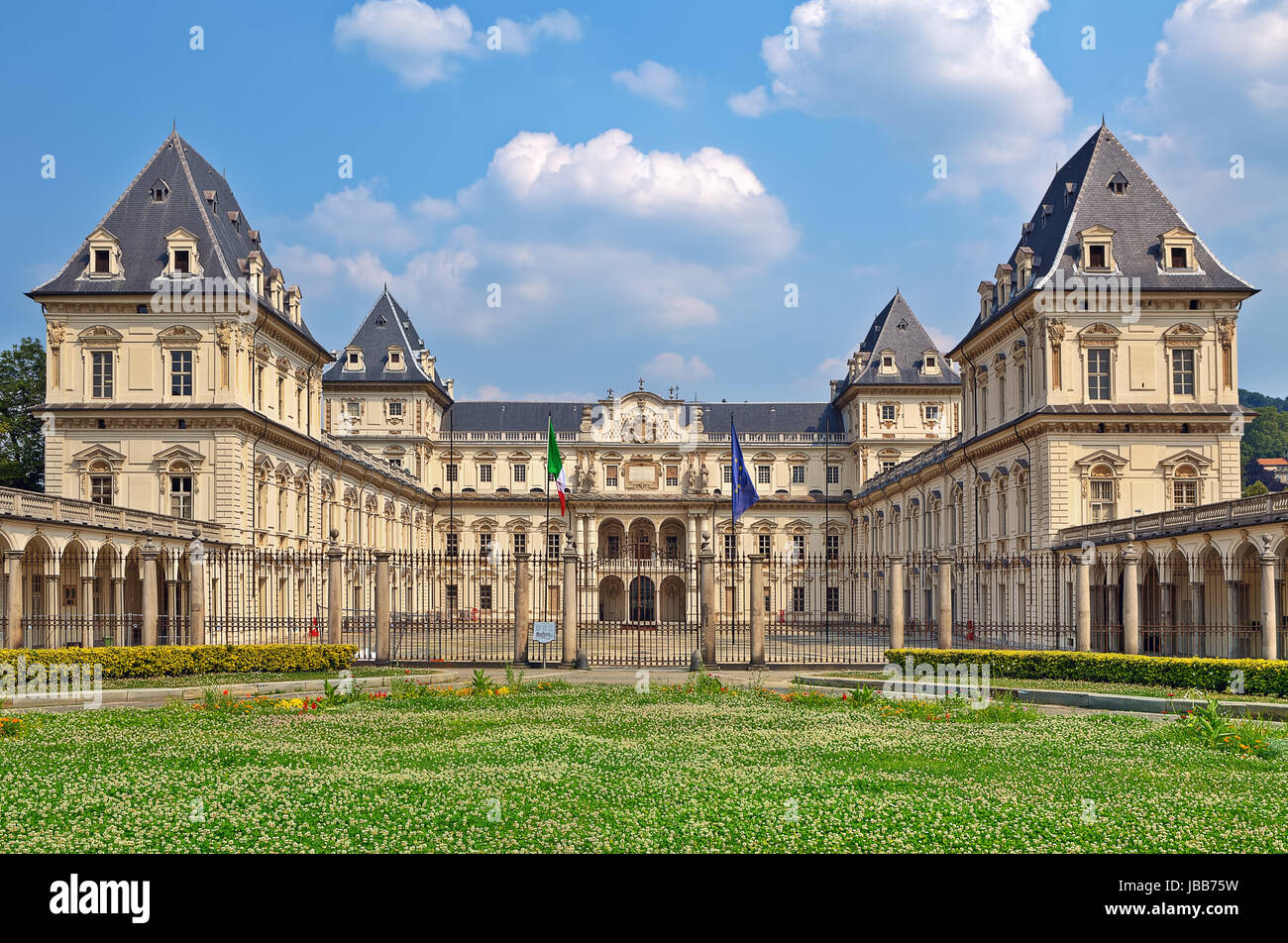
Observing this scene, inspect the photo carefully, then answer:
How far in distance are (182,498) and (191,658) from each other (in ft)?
61.8

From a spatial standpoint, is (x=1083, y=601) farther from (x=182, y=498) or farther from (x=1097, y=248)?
(x=182, y=498)

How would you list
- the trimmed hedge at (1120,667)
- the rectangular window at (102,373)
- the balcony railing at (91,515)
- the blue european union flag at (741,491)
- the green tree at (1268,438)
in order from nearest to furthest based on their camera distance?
the trimmed hedge at (1120,667) → the balcony railing at (91,515) → the blue european union flag at (741,491) → the rectangular window at (102,373) → the green tree at (1268,438)

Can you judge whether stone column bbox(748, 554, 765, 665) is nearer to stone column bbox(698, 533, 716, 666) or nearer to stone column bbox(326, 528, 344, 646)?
stone column bbox(698, 533, 716, 666)

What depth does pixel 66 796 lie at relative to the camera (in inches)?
457

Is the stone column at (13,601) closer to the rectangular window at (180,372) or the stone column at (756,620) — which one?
the rectangular window at (180,372)

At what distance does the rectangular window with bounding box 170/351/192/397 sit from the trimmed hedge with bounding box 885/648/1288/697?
3032 centimetres

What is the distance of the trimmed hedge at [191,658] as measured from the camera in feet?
83.6

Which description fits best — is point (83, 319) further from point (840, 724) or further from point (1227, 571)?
point (1227, 571)

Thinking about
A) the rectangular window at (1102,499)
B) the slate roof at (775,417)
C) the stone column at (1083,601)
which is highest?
the slate roof at (775,417)

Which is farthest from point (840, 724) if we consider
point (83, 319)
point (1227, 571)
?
point (83, 319)

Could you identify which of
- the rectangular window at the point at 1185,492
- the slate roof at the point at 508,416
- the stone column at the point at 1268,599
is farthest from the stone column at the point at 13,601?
the slate roof at the point at 508,416

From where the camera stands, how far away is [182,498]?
43938mm

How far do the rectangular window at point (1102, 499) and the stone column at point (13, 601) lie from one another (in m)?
36.3

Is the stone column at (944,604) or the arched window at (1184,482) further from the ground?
the arched window at (1184,482)
